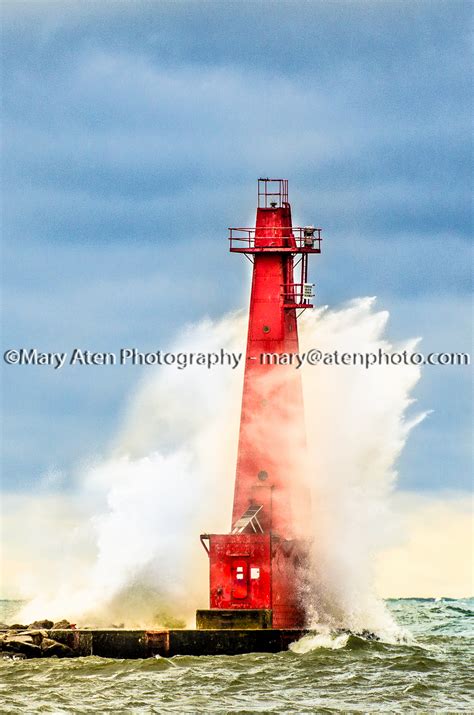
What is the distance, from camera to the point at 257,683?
3875 centimetres

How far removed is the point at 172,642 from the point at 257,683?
461 cm

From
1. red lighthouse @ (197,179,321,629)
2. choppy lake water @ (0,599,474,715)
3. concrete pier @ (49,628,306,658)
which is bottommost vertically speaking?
choppy lake water @ (0,599,474,715)

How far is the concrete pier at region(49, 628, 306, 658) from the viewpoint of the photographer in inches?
1686

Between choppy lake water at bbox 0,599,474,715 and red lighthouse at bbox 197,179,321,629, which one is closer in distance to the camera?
choppy lake water at bbox 0,599,474,715

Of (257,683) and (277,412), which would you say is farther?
(277,412)

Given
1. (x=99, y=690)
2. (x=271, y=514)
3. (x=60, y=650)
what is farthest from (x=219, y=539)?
(x=99, y=690)

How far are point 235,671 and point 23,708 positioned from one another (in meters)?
6.49

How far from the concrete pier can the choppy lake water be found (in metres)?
0.38

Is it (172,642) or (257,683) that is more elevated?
(172,642)

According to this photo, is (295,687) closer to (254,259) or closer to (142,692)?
(142,692)

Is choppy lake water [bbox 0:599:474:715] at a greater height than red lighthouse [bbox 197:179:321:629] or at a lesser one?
lesser

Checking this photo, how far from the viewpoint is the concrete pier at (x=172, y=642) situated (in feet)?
140

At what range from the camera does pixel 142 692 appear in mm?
37875

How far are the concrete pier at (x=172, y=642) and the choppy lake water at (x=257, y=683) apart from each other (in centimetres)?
38
